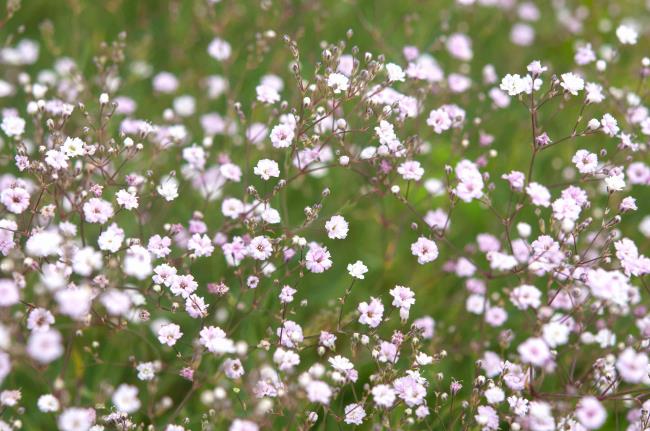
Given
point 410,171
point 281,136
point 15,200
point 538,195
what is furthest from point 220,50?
point 538,195

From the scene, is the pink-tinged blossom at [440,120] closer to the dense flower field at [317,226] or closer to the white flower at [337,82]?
the dense flower field at [317,226]

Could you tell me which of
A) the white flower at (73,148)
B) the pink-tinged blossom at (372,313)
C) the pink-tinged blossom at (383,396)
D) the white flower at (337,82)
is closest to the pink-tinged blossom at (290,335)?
the pink-tinged blossom at (372,313)

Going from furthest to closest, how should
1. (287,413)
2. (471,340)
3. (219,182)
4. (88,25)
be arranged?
1. (88,25)
2. (219,182)
3. (471,340)
4. (287,413)

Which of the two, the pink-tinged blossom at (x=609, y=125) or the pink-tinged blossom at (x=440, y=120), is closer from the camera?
the pink-tinged blossom at (x=609, y=125)

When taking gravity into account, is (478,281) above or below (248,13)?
below

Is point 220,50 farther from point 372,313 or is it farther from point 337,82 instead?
point 372,313

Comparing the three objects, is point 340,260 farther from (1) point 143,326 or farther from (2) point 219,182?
(1) point 143,326

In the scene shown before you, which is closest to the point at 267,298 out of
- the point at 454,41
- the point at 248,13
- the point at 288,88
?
the point at 288,88

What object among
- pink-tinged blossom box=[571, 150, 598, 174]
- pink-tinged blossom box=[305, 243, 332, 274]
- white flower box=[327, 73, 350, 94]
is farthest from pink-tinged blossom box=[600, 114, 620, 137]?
pink-tinged blossom box=[305, 243, 332, 274]

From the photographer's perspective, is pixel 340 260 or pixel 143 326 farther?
pixel 340 260
